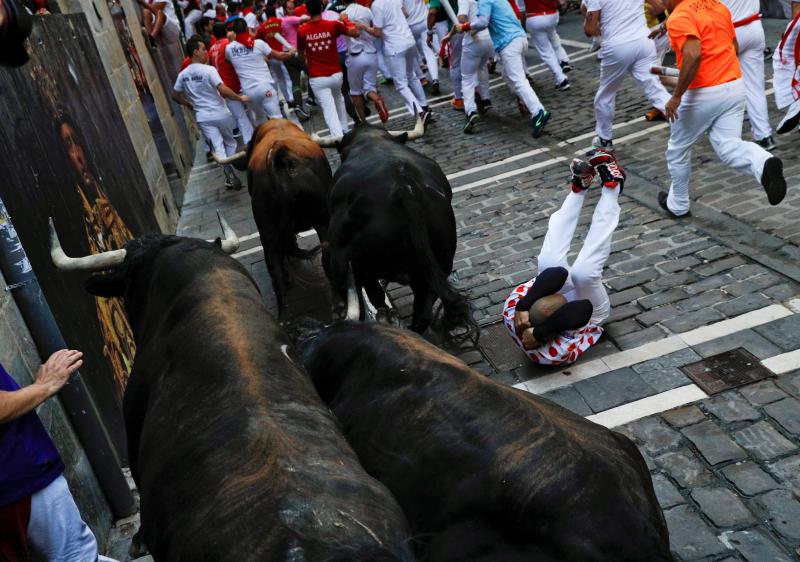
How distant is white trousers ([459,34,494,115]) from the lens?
500 inches

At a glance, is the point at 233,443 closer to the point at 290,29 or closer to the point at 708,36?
the point at 708,36

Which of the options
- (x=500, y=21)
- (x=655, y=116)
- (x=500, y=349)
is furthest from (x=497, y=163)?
(x=500, y=349)

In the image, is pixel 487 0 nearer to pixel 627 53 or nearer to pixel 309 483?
pixel 627 53

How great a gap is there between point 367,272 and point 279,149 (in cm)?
215

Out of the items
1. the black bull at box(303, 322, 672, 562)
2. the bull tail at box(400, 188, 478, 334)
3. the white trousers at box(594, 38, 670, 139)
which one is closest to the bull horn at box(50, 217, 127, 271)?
the black bull at box(303, 322, 672, 562)

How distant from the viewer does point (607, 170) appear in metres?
6.01

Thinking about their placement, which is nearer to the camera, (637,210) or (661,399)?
(661,399)

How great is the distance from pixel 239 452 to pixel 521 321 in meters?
3.29

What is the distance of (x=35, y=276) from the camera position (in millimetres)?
4574

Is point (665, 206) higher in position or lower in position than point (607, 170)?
lower

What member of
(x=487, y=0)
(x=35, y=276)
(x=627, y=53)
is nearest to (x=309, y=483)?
(x=35, y=276)

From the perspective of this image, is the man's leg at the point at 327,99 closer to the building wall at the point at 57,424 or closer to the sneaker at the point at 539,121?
the sneaker at the point at 539,121

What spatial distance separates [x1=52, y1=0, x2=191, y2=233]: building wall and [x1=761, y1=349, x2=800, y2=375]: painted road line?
7.98 m

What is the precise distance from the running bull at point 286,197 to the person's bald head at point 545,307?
2.69m
